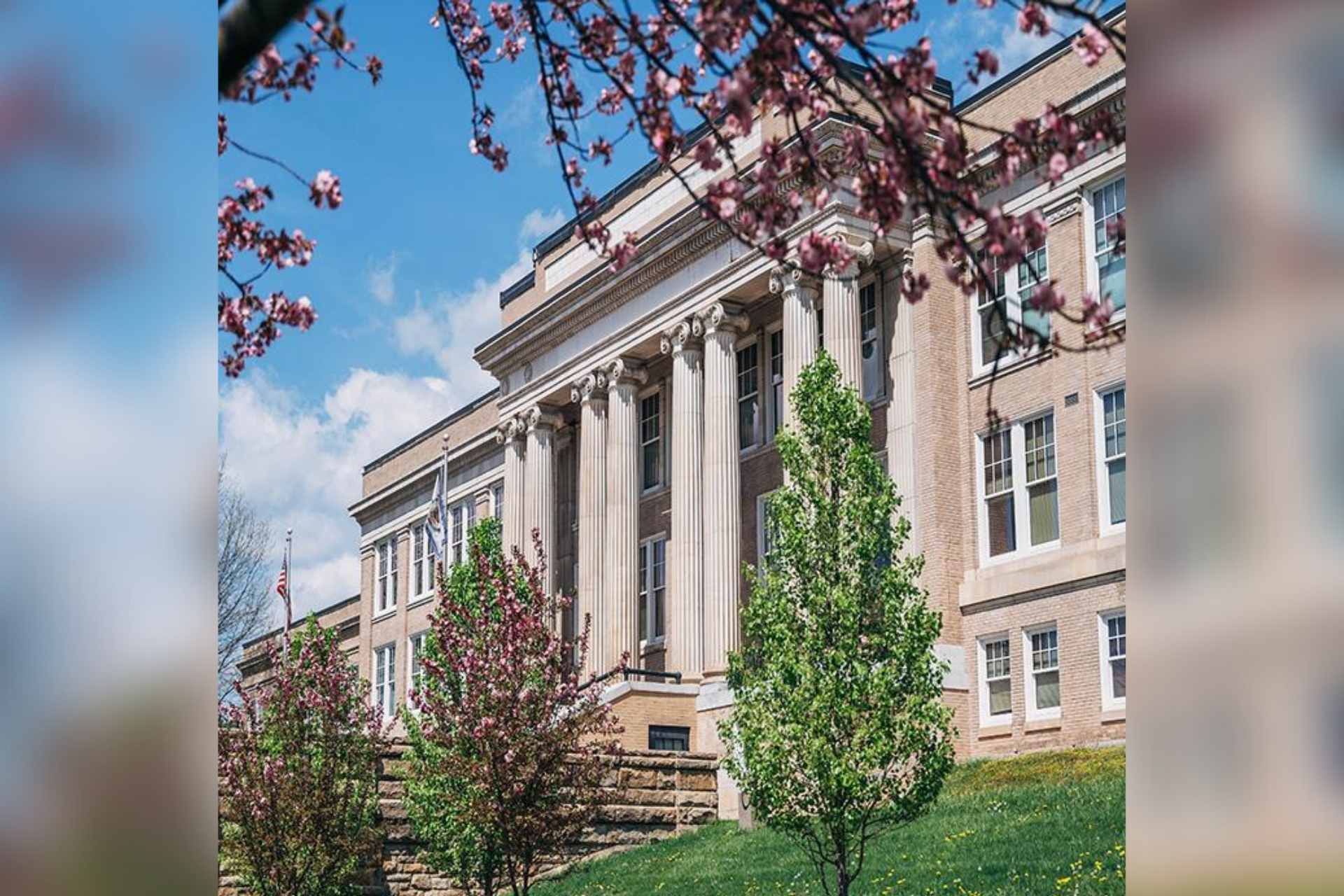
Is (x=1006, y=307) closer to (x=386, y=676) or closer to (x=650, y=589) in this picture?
(x=650, y=589)

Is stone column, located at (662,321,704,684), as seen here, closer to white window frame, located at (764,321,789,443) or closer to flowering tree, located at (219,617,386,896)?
white window frame, located at (764,321,789,443)

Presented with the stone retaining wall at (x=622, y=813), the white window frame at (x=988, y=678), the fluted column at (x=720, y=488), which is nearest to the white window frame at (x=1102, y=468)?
the white window frame at (x=988, y=678)

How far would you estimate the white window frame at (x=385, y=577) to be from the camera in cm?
3578

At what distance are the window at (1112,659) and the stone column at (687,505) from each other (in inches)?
263

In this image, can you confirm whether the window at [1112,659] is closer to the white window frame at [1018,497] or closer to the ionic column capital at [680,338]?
the white window frame at [1018,497]

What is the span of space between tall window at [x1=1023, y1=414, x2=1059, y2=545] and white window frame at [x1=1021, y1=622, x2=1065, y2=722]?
104 centimetres

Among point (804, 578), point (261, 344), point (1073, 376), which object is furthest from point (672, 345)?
point (261, 344)

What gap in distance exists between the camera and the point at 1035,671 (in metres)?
19.6

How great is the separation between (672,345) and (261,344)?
62.8 ft

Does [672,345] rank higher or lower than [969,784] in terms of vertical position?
higher

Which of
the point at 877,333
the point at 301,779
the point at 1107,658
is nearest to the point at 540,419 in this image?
the point at 877,333
